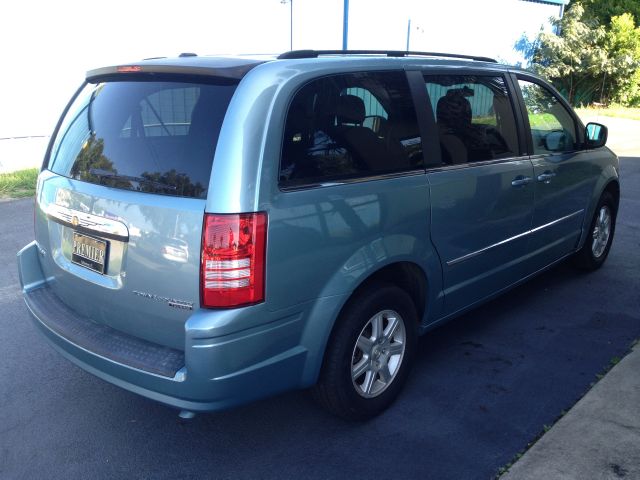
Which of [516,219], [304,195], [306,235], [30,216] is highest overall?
[304,195]

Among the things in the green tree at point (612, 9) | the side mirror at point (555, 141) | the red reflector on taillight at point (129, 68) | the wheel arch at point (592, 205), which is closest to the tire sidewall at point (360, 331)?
the red reflector on taillight at point (129, 68)

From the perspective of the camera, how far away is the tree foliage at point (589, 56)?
22031mm

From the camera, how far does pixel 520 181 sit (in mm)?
4160

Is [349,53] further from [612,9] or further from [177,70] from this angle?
[612,9]

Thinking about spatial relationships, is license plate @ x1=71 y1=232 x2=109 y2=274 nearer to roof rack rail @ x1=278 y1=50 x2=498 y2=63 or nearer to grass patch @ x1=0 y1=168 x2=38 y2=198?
roof rack rail @ x1=278 y1=50 x2=498 y2=63

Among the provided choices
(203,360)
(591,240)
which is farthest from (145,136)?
(591,240)

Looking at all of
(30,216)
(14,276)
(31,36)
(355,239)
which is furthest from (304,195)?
(31,36)

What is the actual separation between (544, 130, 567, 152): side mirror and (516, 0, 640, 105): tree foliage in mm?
18673

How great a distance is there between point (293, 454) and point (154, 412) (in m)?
0.90

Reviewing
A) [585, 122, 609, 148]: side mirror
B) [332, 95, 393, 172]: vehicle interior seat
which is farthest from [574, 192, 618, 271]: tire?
[332, 95, 393, 172]: vehicle interior seat

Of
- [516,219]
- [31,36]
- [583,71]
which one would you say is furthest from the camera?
[583,71]

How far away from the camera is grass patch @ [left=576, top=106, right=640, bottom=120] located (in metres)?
21.8

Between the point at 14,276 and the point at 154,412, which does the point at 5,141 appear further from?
the point at 154,412

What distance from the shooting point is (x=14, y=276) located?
5.57 m
